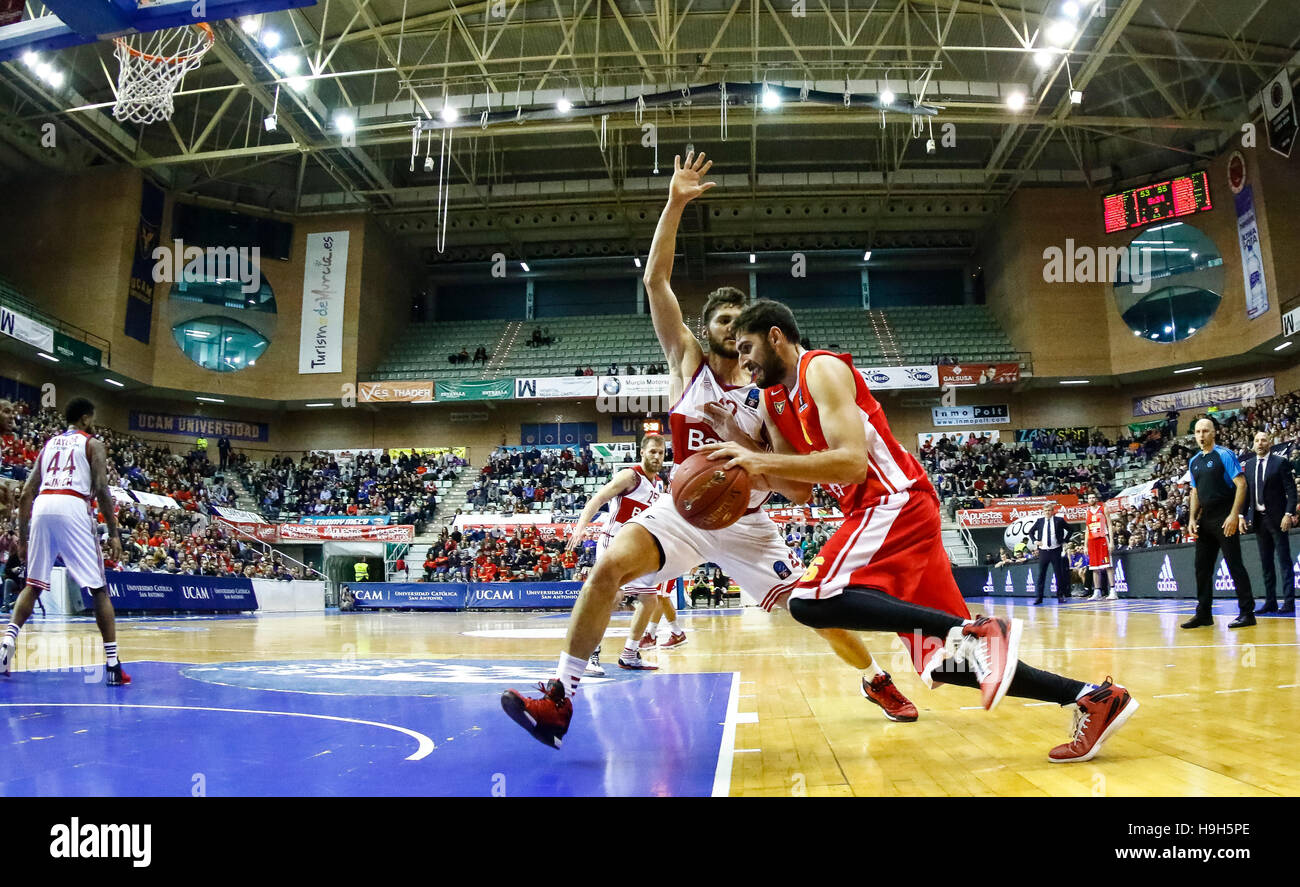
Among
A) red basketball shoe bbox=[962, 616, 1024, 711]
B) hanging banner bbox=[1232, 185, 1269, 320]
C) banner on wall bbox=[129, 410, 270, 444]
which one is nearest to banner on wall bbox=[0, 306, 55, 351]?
banner on wall bbox=[129, 410, 270, 444]

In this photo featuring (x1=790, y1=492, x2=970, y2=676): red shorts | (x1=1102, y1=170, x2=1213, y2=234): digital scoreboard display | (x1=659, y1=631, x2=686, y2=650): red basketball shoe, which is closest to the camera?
(x1=790, y1=492, x2=970, y2=676): red shorts

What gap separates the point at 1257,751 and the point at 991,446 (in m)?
29.3

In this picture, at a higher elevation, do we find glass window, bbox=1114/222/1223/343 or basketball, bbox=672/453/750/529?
glass window, bbox=1114/222/1223/343

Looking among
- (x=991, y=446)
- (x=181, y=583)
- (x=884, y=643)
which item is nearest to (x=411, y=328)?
(x=181, y=583)

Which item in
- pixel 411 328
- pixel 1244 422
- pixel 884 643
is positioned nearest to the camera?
pixel 884 643

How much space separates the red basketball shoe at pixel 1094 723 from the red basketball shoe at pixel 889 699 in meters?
0.94

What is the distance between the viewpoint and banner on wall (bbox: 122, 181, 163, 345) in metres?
27.0

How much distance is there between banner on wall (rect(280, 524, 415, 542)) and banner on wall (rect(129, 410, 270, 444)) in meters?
5.84

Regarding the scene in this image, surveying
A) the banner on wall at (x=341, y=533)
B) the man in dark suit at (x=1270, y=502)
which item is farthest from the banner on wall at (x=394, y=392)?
the man in dark suit at (x=1270, y=502)

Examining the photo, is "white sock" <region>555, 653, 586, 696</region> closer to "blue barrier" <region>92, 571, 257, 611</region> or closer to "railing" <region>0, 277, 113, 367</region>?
"blue barrier" <region>92, 571, 257, 611</region>

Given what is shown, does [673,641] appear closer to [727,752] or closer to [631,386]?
[727,752]

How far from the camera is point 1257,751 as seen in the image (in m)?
2.35

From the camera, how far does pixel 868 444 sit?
276cm
